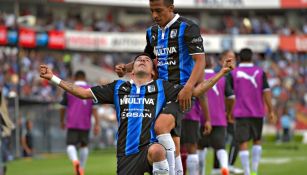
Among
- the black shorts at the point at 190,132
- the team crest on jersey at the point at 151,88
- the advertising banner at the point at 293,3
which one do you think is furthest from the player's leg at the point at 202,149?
the advertising banner at the point at 293,3

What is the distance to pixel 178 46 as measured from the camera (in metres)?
10.3

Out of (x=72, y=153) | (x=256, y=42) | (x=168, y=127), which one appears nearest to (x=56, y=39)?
(x=256, y=42)

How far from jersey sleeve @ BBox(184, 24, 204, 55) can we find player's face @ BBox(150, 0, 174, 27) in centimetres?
30

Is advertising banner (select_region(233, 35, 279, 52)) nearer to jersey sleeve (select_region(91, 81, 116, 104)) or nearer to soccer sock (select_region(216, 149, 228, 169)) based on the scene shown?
soccer sock (select_region(216, 149, 228, 169))

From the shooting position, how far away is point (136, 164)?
30.5ft

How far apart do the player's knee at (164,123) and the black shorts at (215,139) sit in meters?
5.14

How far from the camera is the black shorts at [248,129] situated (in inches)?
599

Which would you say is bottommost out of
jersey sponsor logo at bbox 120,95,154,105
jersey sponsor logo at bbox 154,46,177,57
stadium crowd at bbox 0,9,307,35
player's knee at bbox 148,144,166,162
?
player's knee at bbox 148,144,166,162

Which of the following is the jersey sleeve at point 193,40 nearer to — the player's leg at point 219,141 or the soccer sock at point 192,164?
the soccer sock at point 192,164

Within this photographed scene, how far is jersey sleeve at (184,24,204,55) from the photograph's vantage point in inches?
398

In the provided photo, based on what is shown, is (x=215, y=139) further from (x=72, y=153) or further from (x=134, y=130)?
(x=134, y=130)

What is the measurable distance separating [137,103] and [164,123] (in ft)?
1.34

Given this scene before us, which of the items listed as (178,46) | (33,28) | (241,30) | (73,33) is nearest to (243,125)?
(178,46)

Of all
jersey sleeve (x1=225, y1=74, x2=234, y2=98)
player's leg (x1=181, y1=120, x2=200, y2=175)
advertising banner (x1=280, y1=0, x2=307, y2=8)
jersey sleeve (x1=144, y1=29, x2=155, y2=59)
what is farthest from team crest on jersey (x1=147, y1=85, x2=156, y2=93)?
advertising banner (x1=280, y1=0, x2=307, y2=8)
